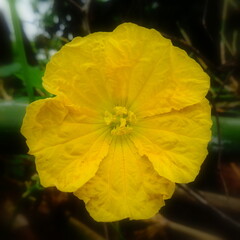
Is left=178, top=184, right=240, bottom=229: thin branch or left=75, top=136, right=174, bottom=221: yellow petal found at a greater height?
left=75, top=136, right=174, bottom=221: yellow petal

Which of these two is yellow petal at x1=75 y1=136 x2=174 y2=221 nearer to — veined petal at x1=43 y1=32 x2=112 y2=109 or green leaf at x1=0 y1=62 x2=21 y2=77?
veined petal at x1=43 y1=32 x2=112 y2=109

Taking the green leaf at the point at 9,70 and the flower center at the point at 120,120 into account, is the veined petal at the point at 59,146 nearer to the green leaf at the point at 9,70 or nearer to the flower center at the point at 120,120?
the flower center at the point at 120,120

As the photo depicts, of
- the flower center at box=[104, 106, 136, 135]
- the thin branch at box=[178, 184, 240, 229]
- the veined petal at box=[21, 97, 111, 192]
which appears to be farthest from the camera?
the thin branch at box=[178, 184, 240, 229]

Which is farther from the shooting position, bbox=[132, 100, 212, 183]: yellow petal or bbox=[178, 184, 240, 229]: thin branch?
bbox=[178, 184, 240, 229]: thin branch

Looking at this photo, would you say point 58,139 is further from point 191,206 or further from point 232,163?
point 232,163

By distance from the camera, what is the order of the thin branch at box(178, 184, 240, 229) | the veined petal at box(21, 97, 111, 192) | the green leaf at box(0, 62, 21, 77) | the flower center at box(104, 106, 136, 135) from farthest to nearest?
1. the green leaf at box(0, 62, 21, 77)
2. the thin branch at box(178, 184, 240, 229)
3. the flower center at box(104, 106, 136, 135)
4. the veined petal at box(21, 97, 111, 192)

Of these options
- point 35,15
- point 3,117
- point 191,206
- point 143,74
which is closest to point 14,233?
point 3,117

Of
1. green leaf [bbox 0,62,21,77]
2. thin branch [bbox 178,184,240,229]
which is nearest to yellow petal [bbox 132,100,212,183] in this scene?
thin branch [bbox 178,184,240,229]
